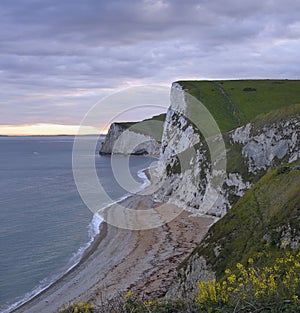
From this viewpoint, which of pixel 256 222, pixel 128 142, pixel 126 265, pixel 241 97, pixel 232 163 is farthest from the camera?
pixel 128 142

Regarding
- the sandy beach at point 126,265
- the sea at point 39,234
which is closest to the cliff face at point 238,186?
the sandy beach at point 126,265

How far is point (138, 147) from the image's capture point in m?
184

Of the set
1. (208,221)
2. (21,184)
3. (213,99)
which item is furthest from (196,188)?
(21,184)

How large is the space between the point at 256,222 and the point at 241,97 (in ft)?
257

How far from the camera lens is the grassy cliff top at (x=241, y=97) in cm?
8650

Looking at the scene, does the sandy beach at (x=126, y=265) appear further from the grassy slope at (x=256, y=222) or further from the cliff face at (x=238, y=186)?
the grassy slope at (x=256, y=222)

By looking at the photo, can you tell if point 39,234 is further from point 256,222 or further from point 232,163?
point 256,222

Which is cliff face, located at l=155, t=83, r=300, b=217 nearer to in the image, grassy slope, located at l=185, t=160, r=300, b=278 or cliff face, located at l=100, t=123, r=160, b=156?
grassy slope, located at l=185, t=160, r=300, b=278

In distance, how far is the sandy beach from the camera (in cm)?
3003

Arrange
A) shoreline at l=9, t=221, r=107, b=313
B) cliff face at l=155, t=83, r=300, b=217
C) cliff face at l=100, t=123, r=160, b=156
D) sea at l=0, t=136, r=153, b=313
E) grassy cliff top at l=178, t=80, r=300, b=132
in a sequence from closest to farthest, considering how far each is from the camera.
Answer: shoreline at l=9, t=221, r=107, b=313, sea at l=0, t=136, r=153, b=313, cliff face at l=155, t=83, r=300, b=217, grassy cliff top at l=178, t=80, r=300, b=132, cliff face at l=100, t=123, r=160, b=156

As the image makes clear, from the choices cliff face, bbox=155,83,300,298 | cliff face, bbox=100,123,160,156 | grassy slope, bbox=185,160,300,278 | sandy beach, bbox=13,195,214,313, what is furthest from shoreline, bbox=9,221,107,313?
cliff face, bbox=100,123,160,156

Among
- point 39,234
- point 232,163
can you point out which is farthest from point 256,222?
point 39,234

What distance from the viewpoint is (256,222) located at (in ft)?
77.8

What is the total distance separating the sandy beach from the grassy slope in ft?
22.0
